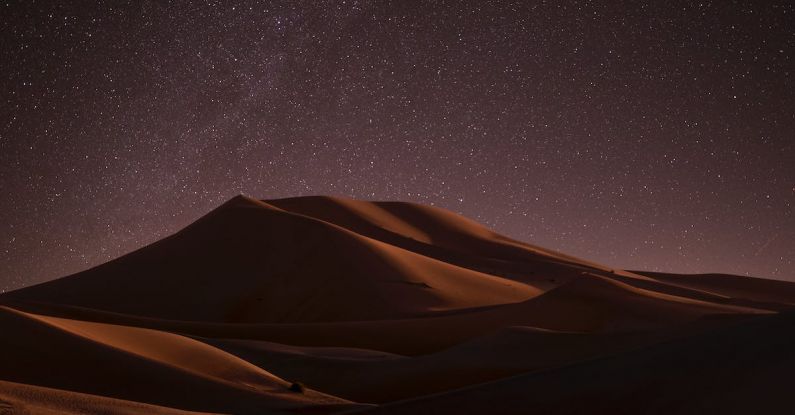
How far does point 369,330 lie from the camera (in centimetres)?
2278

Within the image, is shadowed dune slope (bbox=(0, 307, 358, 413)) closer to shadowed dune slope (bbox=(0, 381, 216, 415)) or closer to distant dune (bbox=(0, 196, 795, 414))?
→ distant dune (bbox=(0, 196, 795, 414))

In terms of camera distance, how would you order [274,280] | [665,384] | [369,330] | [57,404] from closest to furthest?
[57,404]
[665,384]
[369,330]
[274,280]

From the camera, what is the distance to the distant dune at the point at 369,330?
7.53 meters

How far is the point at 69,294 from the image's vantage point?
35.4 m

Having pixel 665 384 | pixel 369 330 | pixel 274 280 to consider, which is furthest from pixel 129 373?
pixel 274 280

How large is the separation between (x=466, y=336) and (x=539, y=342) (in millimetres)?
5705

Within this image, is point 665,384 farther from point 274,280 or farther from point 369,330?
point 274,280

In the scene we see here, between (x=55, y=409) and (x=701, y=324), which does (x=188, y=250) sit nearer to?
(x=701, y=324)

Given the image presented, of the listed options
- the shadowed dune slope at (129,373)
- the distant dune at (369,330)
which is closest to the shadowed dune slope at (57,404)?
the distant dune at (369,330)

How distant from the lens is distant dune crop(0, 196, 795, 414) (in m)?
7.53

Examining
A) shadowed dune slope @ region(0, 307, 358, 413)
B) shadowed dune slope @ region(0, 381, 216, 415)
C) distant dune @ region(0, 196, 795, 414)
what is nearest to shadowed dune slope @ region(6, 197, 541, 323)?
distant dune @ region(0, 196, 795, 414)

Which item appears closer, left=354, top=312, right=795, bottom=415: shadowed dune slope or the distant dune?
left=354, top=312, right=795, bottom=415: shadowed dune slope

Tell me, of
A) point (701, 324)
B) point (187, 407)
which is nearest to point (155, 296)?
point (701, 324)

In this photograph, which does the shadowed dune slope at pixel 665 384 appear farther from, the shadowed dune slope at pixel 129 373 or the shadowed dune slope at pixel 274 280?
the shadowed dune slope at pixel 274 280
